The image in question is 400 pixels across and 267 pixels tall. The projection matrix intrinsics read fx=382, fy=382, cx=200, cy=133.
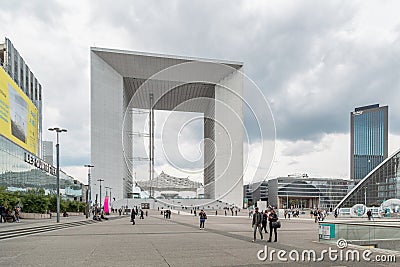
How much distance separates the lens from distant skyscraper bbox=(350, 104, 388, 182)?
18362cm

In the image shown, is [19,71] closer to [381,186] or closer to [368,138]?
[381,186]

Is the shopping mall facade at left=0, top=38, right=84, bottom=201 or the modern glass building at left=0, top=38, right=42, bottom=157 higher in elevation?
the modern glass building at left=0, top=38, right=42, bottom=157

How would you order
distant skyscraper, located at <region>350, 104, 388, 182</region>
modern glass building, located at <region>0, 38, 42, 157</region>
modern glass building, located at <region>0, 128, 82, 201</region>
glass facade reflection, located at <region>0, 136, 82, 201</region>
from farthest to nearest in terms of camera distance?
1. distant skyscraper, located at <region>350, 104, 388, 182</region>
2. modern glass building, located at <region>0, 38, 42, 157</region>
3. modern glass building, located at <region>0, 128, 82, 201</region>
4. glass facade reflection, located at <region>0, 136, 82, 201</region>

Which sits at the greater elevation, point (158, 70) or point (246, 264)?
point (158, 70)

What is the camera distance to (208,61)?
9694 centimetres

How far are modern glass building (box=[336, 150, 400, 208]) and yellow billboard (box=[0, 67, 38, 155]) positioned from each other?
69377 mm

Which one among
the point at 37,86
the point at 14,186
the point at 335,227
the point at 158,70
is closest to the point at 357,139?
the point at 158,70

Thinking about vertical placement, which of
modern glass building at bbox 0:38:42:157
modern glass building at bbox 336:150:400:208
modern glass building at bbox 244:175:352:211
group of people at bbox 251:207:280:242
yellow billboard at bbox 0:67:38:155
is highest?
modern glass building at bbox 0:38:42:157

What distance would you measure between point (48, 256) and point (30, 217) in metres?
31.8

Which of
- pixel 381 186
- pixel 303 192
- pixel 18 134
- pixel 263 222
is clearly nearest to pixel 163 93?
pixel 18 134

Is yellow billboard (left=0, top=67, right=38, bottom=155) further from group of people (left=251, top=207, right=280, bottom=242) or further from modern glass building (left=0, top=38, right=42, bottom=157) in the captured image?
group of people (left=251, top=207, right=280, bottom=242)

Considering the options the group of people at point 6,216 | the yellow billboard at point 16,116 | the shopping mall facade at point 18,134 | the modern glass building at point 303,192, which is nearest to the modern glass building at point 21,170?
the shopping mall facade at point 18,134

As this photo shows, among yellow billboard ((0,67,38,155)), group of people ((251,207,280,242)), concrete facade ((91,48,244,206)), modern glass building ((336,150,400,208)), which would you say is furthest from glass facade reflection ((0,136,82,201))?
modern glass building ((336,150,400,208))

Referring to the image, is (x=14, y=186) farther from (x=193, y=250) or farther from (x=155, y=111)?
(x=155, y=111)
